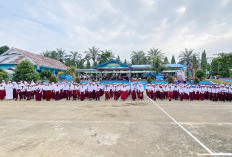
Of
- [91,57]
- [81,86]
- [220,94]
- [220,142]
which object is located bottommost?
[220,142]

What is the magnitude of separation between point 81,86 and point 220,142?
9228 mm

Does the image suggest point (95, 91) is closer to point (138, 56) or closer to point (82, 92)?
point (82, 92)

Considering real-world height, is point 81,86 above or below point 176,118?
above

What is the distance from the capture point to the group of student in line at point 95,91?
11.4 m

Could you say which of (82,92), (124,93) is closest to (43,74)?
(82,92)

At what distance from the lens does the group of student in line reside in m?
11.4

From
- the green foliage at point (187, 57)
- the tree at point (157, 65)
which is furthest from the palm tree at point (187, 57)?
the tree at point (157, 65)

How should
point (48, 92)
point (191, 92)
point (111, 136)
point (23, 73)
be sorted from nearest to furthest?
point (111, 136), point (48, 92), point (191, 92), point (23, 73)

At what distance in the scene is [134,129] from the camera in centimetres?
517

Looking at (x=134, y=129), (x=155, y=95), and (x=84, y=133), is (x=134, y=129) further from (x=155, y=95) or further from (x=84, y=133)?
(x=155, y=95)

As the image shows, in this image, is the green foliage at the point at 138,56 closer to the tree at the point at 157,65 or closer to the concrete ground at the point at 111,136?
the tree at the point at 157,65

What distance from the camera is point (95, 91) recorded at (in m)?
11.4

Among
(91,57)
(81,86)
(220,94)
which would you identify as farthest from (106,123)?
(91,57)

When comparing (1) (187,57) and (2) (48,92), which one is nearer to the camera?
(2) (48,92)
